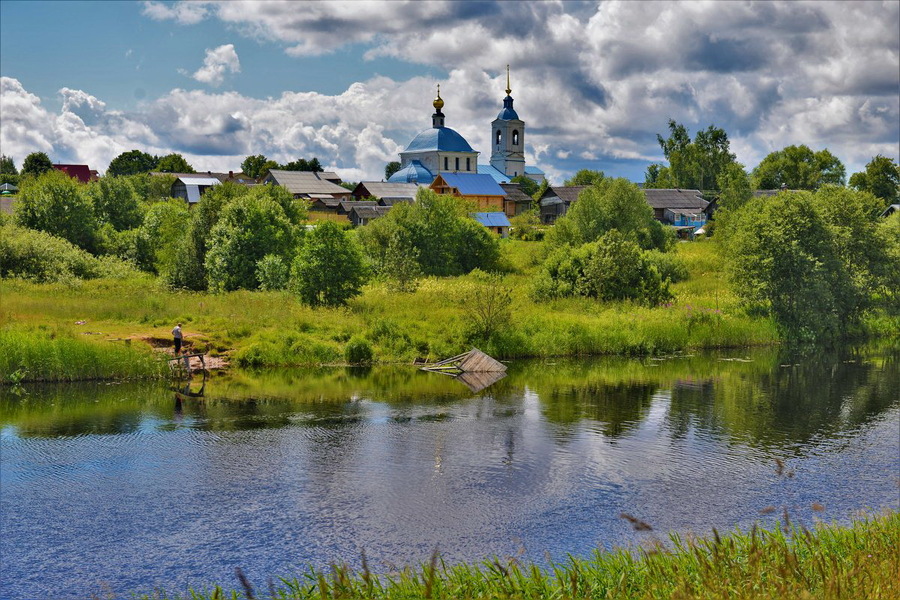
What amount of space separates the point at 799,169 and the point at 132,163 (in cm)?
11653

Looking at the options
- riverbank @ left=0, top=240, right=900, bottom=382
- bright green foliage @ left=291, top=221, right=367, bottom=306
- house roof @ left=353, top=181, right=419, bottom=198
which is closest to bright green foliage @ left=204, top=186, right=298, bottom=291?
riverbank @ left=0, top=240, right=900, bottom=382

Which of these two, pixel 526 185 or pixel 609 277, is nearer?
pixel 609 277

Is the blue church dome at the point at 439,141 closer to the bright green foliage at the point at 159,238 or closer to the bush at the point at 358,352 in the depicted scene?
the bright green foliage at the point at 159,238

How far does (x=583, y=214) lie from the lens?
2514 inches

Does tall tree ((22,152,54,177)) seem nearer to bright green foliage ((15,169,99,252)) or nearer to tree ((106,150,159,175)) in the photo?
tree ((106,150,159,175))

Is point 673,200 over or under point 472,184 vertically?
under

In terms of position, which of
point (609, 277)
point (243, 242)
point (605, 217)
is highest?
point (605, 217)

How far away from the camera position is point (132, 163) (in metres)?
164

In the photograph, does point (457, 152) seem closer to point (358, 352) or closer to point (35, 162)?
point (35, 162)

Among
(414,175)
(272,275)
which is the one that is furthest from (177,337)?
(414,175)

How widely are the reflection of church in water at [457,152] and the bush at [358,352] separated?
80977 mm

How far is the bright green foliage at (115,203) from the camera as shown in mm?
71312

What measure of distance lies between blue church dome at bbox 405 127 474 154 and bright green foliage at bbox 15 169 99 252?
73370 millimetres

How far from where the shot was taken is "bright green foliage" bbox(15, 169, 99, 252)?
5997 cm
